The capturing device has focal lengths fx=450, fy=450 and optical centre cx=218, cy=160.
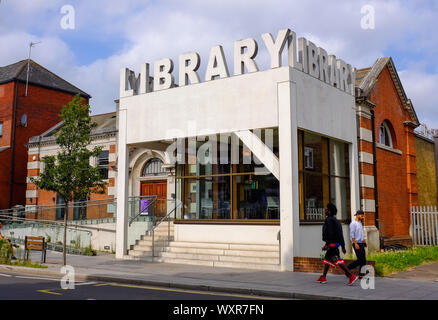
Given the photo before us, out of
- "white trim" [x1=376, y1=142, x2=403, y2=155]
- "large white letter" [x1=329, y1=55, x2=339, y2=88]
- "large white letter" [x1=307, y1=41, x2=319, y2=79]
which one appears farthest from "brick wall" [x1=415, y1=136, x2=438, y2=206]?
"large white letter" [x1=307, y1=41, x2=319, y2=79]

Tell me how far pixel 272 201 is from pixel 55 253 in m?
9.97

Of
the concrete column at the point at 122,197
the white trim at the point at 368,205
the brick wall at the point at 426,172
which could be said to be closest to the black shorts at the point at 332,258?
the white trim at the point at 368,205

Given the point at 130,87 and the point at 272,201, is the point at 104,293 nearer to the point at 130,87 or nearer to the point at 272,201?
the point at 272,201

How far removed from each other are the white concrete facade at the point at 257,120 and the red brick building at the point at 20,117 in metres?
17.9

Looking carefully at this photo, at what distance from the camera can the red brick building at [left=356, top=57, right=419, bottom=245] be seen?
1878 cm

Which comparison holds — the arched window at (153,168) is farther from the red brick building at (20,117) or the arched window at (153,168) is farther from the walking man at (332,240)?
the walking man at (332,240)

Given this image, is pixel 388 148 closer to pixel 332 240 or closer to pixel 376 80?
pixel 376 80

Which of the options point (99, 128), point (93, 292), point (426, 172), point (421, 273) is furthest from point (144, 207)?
point (426, 172)

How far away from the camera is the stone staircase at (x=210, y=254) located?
13688 millimetres

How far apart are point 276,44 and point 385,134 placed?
402 inches

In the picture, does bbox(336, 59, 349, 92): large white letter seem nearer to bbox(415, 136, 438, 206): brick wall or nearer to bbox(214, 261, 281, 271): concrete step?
bbox(214, 261, 281, 271): concrete step

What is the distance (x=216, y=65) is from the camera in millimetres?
15453

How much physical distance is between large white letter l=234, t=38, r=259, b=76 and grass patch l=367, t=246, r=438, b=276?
7023mm
